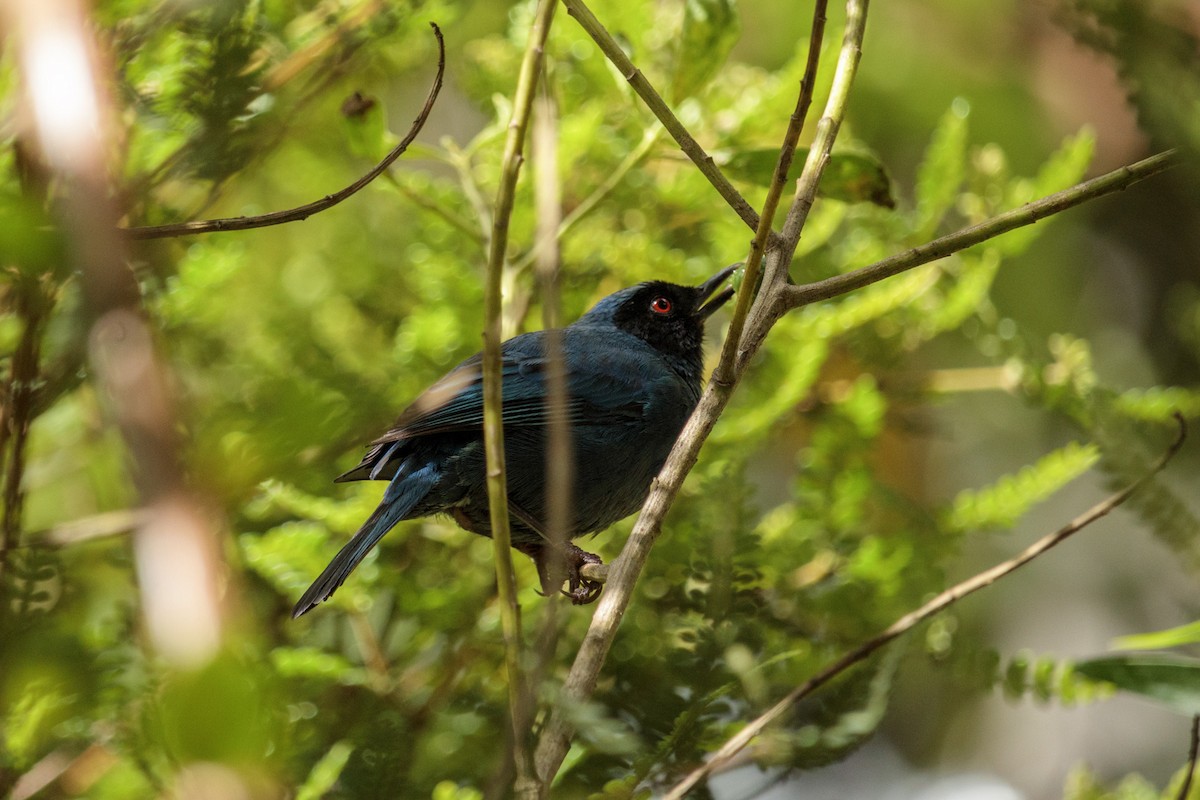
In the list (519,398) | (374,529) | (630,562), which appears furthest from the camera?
(519,398)

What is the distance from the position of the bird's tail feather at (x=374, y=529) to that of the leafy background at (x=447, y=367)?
0.15 m

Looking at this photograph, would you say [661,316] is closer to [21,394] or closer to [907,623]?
[907,623]

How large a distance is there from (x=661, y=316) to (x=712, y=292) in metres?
0.35

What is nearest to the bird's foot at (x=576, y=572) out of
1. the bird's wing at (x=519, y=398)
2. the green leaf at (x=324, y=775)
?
the bird's wing at (x=519, y=398)

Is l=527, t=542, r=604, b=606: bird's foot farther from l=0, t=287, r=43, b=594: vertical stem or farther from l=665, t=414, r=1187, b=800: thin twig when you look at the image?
l=0, t=287, r=43, b=594: vertical stem

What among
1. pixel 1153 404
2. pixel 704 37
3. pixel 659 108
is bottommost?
pixel 1153 404

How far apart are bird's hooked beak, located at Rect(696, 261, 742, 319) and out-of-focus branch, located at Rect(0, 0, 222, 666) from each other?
2.16 metres

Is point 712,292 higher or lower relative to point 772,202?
lower

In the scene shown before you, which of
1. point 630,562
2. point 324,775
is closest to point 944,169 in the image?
point 630,562

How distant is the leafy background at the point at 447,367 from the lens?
7.07 ft

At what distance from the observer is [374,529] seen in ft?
9.42

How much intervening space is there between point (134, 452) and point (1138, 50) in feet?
4.91

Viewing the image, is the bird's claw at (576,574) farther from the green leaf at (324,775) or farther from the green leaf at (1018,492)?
the green leaf at (1018,492)

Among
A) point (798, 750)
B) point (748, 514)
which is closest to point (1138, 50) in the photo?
point (748, 514)
